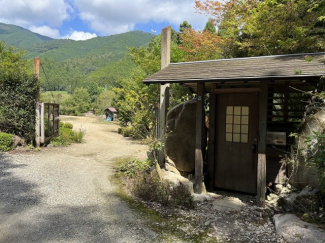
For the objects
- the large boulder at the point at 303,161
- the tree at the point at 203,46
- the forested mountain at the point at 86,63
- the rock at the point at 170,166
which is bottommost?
the rock at the point at 170,166

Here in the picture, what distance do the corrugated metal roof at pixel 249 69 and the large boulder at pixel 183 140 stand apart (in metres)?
1.04

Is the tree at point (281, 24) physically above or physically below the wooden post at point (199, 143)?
above

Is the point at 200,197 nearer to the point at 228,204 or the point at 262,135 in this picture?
the point at 228,204

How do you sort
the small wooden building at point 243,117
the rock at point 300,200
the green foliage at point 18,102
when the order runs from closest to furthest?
1. the rock at point 300,200
2. the small wooden building at point 243,117
3. the green foliage at point 18,102

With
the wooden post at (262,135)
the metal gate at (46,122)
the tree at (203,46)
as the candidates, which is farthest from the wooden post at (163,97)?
the metal gate at (46,122)

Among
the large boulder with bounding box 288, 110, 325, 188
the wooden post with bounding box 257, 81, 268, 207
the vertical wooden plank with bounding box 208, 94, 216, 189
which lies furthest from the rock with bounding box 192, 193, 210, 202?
the large boulder with bounding box 288, 110, 325, 188

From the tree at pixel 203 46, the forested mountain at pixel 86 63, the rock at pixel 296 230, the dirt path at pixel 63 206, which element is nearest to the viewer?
the rock at pixel 296 230

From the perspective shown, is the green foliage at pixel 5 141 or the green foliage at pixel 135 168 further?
the green foliage at pixel 5 141

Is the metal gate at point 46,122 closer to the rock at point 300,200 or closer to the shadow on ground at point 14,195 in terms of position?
the shadow on ground at point 14,195

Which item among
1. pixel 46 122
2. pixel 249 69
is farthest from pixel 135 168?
pixel 46 122

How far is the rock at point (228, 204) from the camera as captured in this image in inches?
184

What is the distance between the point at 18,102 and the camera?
388 inches

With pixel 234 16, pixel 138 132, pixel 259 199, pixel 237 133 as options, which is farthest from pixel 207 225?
pixel 234 16

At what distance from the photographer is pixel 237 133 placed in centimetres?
557
